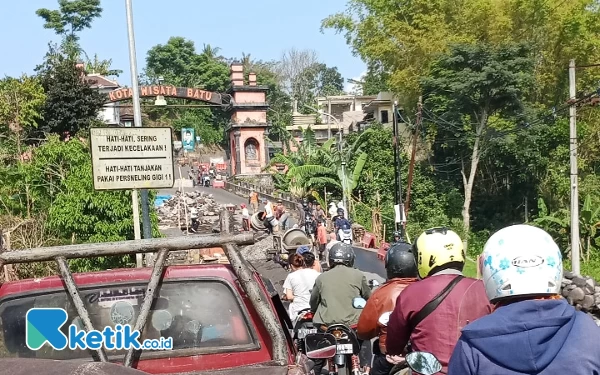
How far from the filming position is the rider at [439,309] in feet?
11.7

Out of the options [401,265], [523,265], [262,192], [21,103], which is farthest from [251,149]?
[523,265]

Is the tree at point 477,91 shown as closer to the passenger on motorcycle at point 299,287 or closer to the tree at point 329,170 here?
the tree at point 329,170

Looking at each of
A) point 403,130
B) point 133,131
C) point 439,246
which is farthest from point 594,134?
point 439,246

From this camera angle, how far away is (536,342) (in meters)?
2.20

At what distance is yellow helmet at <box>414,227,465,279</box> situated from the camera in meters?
3.96

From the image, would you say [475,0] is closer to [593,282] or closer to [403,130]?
[403,130]

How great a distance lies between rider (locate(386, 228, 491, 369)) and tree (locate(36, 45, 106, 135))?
2672cm

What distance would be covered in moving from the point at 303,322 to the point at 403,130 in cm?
3883

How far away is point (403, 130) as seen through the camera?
148 feet

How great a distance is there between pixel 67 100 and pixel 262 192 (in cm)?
1686

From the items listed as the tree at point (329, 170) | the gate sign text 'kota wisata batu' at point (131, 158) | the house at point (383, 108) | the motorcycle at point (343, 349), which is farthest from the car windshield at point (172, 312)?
the house at point (383, 108)

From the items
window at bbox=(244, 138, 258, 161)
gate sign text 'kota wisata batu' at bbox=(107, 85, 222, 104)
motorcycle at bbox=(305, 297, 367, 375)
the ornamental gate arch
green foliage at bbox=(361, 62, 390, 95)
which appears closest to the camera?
motorcycle at bbox=(305, 297, 367, 375)

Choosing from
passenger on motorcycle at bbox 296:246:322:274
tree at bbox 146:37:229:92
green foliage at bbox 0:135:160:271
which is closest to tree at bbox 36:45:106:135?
green foliage at bbox 0:135:160:271

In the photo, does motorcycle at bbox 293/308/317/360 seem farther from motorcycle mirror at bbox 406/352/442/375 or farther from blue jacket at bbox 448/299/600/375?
blue jacket at bbox 448/299/600/375
